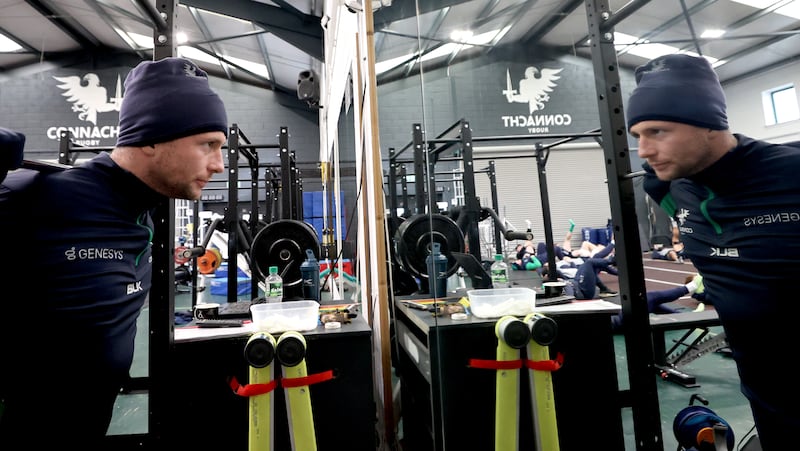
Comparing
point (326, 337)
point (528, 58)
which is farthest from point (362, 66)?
point (528, 58)

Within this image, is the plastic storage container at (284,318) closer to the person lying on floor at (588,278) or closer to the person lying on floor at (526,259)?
the person lying on floor at (588,278)

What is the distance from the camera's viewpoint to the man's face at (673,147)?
611 millimetres

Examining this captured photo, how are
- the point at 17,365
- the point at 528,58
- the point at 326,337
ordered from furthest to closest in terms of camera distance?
the point at 528,58 < the point at 326,337 < the point at 17,365

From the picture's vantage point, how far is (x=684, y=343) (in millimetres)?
2482

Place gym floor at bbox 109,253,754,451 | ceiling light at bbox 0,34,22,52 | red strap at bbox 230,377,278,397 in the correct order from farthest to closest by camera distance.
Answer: ceiling light at bbox 0,34,22,52, gym floor at bbox 109,253,754,451, red strap at bbox 230,377,278,397

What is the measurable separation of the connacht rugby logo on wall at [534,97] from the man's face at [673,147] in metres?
5.36

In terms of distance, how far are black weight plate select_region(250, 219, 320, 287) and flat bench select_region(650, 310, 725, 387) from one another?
6.77 ft

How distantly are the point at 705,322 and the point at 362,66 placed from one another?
1947 mm

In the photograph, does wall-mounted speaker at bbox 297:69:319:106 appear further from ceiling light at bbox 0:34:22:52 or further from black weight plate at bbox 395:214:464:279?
ceiling light at bbox 0:34:22:52

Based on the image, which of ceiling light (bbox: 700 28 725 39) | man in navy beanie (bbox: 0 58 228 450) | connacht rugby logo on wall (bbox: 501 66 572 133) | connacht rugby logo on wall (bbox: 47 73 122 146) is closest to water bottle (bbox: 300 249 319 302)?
man in navy beanie (bbox: 0 58 228 450)

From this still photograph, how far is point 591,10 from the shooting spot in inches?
41.1

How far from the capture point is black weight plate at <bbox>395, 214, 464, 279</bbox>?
101 inches

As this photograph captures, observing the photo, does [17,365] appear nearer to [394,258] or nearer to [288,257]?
[288,257]

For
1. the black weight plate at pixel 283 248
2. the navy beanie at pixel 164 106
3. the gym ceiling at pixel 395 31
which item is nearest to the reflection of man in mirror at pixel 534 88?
the gym ceiling at pixel 395 31
